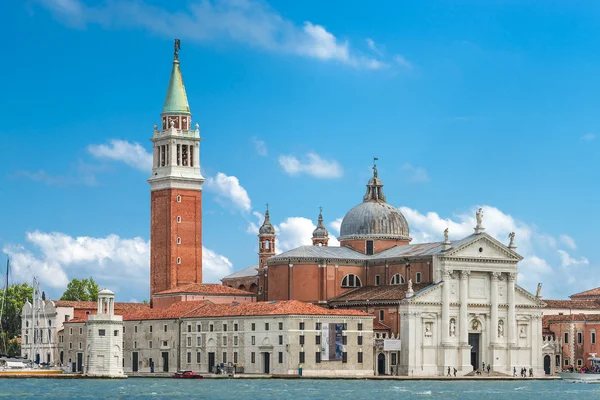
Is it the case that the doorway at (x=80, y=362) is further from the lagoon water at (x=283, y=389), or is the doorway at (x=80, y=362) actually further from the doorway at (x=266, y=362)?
the doorway at (x=266, y=362)

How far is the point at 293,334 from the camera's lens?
309 ft

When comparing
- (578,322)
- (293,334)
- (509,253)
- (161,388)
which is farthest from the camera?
(578,322)

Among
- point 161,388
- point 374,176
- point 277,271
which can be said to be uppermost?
point 374,176

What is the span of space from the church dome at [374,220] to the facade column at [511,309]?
10.8 m

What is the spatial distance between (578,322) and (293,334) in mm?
27381

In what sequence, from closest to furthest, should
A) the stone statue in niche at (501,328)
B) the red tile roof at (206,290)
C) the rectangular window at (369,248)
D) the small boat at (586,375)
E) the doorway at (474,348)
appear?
the small boat at (586,375), the doorway at (474,348), the stone statue in niche at (501,328), the red tile roof at (206,290), the rectangular window at (369,248)

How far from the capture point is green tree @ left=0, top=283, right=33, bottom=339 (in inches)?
5054

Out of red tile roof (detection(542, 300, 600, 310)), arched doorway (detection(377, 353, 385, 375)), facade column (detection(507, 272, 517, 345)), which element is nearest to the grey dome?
facade column (detection(507, 272, 517, 345))

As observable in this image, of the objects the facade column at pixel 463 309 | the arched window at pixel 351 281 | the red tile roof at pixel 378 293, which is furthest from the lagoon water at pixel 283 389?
the arched window at pixel 351 281

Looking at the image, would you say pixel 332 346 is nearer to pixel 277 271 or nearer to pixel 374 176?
pixel 277 271

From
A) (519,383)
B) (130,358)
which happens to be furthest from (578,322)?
(130,358)

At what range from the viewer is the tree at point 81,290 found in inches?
5157

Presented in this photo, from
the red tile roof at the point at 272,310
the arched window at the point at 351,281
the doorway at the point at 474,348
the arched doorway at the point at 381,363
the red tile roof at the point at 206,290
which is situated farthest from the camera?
the red tile roof at the point at 206,290

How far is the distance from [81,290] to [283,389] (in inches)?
2089
